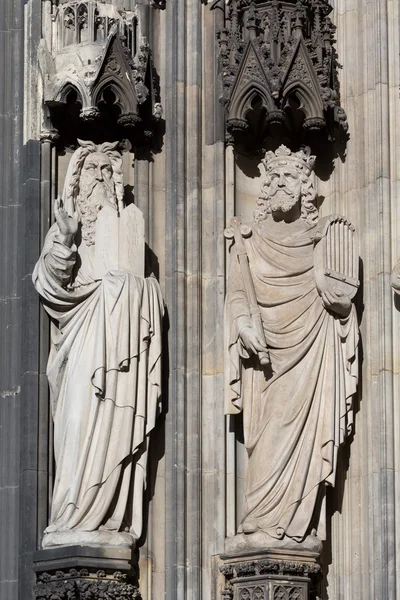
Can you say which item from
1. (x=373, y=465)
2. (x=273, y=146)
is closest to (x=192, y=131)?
(x=273, y=146)

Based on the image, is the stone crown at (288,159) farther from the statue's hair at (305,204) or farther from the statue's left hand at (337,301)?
the statue's left hand at (337,301)

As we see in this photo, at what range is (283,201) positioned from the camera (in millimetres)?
14875

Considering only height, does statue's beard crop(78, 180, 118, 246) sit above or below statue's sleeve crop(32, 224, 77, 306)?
above

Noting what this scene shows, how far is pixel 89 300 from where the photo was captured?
14516mm

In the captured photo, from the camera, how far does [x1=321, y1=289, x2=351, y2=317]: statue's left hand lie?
14555 mm

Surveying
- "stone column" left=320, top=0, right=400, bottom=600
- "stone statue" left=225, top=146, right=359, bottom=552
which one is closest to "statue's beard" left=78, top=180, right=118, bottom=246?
"stone statue" left=225, top=146, right=359, bottom=552

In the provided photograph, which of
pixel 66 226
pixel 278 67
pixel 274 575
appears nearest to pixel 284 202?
pixel 278 67

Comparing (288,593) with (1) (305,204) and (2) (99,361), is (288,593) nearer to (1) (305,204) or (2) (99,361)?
(2) (99,361)

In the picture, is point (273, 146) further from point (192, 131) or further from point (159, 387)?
point (159, 387)

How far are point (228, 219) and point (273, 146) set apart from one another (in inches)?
25.4

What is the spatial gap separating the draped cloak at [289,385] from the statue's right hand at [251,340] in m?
0.06

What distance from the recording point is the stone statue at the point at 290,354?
563 inches

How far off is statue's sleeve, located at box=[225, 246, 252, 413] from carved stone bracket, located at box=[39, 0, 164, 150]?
4.48 feet

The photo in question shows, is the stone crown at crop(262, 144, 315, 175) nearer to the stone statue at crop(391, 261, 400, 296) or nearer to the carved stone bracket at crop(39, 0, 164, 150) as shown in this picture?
the carved stone bracket at crop(39, 0, 164, 150)
